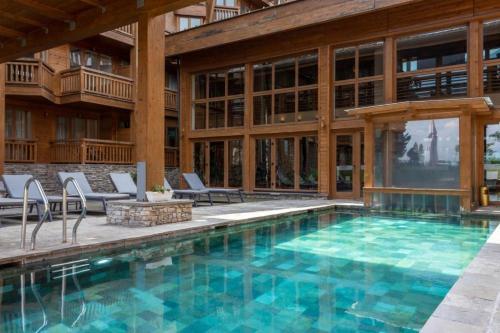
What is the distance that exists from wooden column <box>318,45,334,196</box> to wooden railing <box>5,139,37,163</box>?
31.7ft

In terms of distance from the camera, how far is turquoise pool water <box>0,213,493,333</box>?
119 inches

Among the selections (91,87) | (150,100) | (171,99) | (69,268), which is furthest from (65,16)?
(171,99)

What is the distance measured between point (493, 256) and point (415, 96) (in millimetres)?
8235

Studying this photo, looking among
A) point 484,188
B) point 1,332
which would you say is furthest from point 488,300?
point 484,188

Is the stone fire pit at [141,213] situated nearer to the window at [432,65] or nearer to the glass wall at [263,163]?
the glass wall at [263,163]

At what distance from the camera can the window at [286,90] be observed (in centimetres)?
1359

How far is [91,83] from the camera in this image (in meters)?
14.1

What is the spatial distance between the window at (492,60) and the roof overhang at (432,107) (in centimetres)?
59

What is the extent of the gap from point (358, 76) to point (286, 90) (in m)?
2.50

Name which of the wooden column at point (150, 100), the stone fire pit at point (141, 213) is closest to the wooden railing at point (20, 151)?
the stone fire pit at point (141, 213)

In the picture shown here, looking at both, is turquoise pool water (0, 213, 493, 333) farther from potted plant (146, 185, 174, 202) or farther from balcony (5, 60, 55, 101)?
balcony (5, 60, 55, 101)

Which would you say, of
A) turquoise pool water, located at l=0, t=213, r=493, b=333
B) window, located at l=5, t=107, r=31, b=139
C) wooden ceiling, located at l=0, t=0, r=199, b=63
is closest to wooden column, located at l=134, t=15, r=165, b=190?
wooden ceiling, located at l=0, t=0, r=199, b=63

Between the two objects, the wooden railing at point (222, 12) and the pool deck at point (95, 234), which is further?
the wooden railing at point (222, 12)

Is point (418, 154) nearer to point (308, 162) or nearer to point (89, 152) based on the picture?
point (308, 162)
